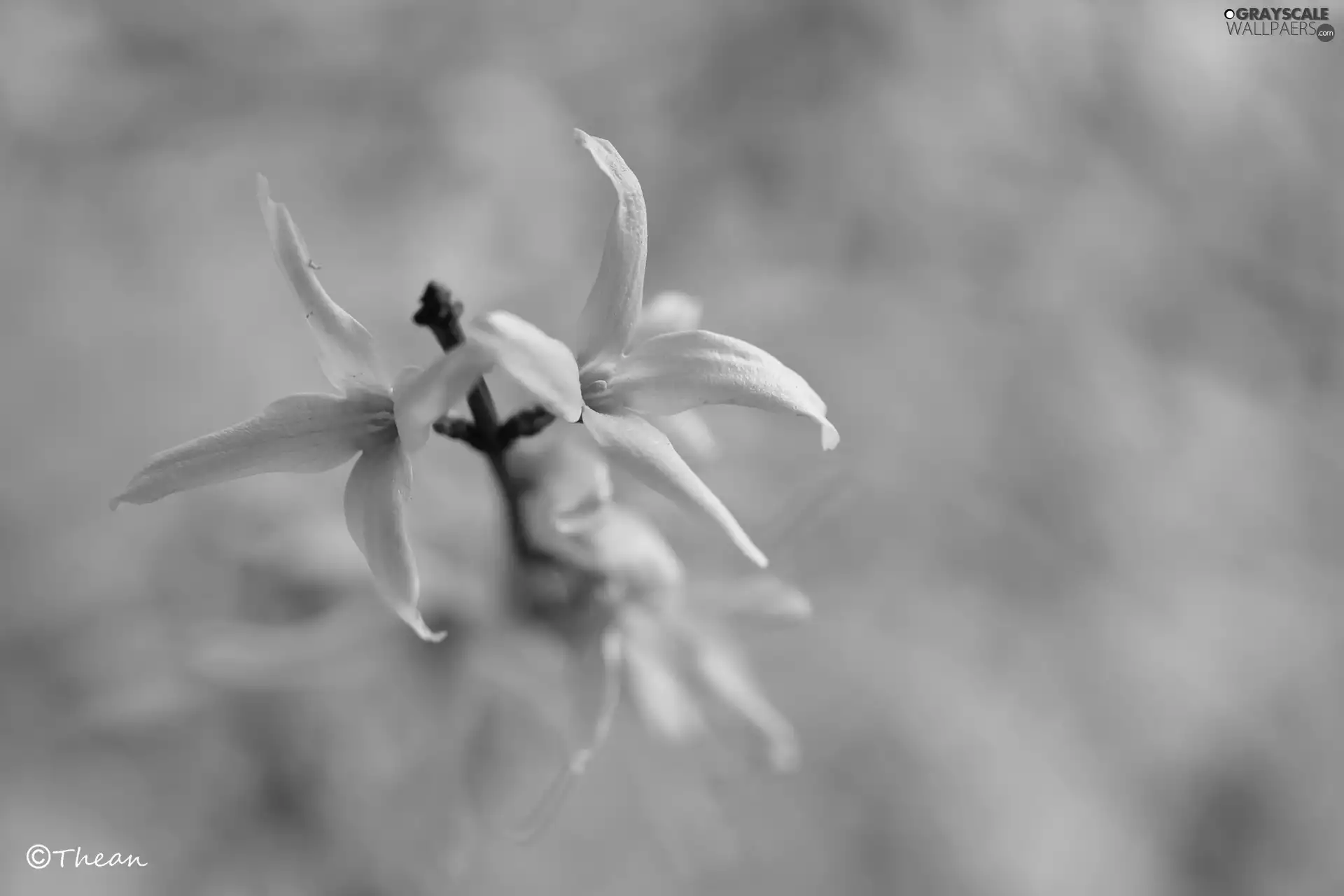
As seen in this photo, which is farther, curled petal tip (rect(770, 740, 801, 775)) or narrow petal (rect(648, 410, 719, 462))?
curled petal tip (rect(770, 740, 801, 775))

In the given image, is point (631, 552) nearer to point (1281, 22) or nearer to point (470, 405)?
point (470, 405)

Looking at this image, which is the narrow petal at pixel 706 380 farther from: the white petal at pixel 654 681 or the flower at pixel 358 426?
the white petal at pixel 654 681

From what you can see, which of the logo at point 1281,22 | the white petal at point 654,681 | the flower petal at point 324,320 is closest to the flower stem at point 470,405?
the flower petal at point 324,320

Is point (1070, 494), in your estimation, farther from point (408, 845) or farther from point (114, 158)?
point (114, 158)

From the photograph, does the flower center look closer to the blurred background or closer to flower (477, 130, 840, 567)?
flower (477, 130, 840, 567)

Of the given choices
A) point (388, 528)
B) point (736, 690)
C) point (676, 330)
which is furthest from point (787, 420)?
point (388, 528)

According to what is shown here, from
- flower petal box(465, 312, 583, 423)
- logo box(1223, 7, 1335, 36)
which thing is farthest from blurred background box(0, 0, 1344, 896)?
flower petal box(465, 312, 583, 423)
